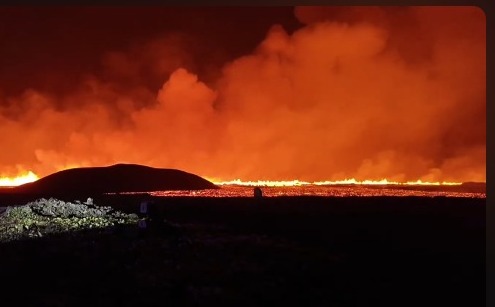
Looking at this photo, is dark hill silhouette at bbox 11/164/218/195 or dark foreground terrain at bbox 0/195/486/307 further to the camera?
dark hill silhouette at bbox 11/164/218/195

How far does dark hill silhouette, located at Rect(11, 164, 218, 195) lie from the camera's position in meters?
24.5

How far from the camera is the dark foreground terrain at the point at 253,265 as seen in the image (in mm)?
8492

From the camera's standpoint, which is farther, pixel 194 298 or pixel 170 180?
pixel 170 180

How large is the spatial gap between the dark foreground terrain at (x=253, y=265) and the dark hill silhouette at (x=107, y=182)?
11188 mm

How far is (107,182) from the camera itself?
25.3 metres

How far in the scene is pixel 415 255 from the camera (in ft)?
35.3

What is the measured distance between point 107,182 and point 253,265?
660 inches

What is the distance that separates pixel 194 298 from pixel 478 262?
5421mm

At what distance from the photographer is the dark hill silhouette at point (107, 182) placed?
24.5 meters

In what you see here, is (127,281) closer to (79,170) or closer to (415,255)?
(415,255)

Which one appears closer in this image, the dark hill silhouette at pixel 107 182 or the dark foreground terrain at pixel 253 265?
the dark foreground terrain at pixel 253 265

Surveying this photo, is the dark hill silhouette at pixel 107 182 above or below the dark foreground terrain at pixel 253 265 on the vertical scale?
above

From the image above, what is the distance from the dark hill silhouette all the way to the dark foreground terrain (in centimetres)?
1119

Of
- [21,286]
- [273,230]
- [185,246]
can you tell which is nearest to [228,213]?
[273,230]
